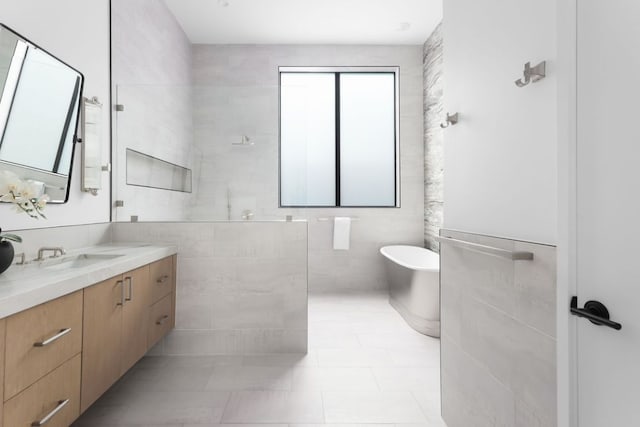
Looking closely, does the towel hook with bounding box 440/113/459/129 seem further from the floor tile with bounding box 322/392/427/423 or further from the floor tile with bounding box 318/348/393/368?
the floor tile with bounding box 318/348/393/368

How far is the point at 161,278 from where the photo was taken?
2328mm

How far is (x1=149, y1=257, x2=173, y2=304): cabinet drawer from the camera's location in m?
2.21

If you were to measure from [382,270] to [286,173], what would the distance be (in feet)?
6.93

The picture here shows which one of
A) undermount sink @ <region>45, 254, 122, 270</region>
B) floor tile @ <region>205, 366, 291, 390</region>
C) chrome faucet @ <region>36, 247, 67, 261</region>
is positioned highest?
chrome faucet @ <region>36, 247, 67, 261</region>

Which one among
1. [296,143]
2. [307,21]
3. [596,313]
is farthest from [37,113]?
[307,21]

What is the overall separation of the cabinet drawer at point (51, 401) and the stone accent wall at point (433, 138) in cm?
341

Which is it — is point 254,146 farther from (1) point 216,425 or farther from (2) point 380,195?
(2) point 380,195

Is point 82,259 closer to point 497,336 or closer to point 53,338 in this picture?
point 53,338

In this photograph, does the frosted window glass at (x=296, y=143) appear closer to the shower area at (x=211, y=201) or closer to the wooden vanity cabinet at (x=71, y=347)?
the shower area at (x=211, y=201)

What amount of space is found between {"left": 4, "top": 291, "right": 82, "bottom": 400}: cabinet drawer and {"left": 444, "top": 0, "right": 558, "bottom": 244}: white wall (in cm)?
159

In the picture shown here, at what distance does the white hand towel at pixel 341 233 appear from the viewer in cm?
429

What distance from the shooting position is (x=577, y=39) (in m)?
0.93

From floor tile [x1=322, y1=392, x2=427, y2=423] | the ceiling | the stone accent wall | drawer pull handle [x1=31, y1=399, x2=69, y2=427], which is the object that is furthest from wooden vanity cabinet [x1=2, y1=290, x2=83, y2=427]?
the stone accent wall

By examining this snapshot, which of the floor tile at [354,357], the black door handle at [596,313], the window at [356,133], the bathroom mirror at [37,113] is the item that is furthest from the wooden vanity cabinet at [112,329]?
the window at [356,133]
